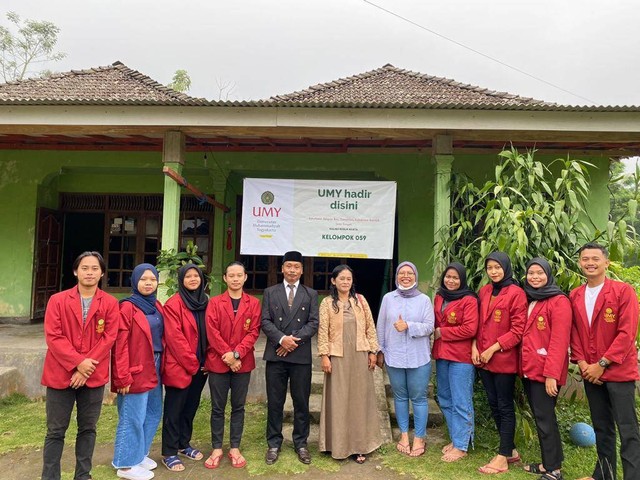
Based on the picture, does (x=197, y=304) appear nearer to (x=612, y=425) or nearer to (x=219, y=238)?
(x=612, y=425)

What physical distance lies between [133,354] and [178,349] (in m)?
0.30

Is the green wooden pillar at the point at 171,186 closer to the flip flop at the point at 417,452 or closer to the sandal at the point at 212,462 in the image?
the sandal at the point at 212,462

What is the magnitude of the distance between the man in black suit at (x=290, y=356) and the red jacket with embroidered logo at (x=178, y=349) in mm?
553

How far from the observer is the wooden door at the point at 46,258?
23.0 ft

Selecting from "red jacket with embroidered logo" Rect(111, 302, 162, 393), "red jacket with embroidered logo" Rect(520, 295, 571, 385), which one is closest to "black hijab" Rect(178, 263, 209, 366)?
"red jacket with embroidered logo" Rect(111, 302, 162, 393)

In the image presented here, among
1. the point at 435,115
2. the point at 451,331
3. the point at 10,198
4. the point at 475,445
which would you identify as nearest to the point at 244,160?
the point at 435,115

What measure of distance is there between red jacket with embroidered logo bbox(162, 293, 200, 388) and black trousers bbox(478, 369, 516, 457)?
2.20 m

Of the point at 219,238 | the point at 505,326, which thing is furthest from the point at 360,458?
the point at 219,238

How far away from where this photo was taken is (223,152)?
6629 millimetres

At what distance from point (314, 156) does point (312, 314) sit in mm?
3582

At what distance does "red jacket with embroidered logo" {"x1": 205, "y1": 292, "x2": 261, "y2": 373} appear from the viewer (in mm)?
3264

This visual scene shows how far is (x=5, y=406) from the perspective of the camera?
15.0 feet

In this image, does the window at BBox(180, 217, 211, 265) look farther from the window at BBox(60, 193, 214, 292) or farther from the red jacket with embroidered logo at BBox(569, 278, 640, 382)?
the red jacket with embroidered logo at BBox(569, 278, 640, 382)

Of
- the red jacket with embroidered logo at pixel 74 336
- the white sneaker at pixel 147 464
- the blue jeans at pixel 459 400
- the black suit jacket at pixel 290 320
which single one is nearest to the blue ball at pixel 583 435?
the blue jeans at pixel 459 400
